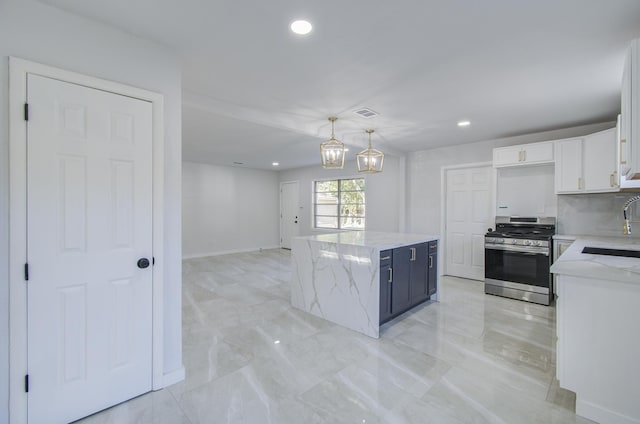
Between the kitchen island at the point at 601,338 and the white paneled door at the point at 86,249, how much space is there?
2.85m

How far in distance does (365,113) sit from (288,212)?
5.84 meters

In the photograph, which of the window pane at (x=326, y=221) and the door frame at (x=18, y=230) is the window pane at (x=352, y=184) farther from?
the door frame at (x=18, y=230)

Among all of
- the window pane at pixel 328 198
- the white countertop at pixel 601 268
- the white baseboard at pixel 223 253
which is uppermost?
the window pane at pixel 328 198

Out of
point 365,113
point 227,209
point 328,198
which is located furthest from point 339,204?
point 365,113

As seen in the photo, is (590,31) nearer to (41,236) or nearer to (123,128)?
(123,128)

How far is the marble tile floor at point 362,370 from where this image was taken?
188 cm

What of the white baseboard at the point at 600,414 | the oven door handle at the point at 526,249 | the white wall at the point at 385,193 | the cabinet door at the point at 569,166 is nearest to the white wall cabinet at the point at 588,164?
the cabinet door at the point at 569,166

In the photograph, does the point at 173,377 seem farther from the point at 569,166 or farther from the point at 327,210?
the point at 327,210

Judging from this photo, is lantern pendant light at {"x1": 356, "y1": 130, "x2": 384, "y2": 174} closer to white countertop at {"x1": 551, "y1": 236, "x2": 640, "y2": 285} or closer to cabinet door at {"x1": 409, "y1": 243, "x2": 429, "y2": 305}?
cabinet door at {"x1": 409, "y1": 243, "x2": 429, "y2": 305}

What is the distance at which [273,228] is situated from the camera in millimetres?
Answer: 9328

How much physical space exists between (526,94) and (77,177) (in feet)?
13.0

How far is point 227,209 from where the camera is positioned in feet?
26.8

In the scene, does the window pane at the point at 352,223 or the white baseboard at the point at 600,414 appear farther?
the window pane at the point at 352,223

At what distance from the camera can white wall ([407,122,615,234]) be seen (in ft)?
16.8
